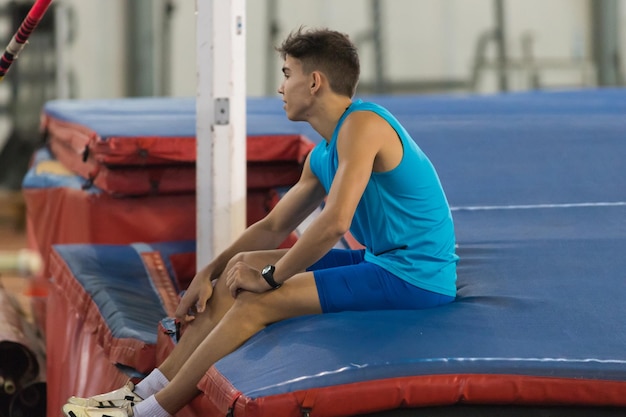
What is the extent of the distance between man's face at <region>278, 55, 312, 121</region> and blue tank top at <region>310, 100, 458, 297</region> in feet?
0.33

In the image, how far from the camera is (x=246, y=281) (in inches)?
97.6

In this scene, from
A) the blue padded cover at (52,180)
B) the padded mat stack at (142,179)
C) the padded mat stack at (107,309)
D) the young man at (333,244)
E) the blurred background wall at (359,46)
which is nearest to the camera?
the young man at (333,244)

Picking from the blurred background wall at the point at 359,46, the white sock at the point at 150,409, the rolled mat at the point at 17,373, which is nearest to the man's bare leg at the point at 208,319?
the white sock at the point at 150,409

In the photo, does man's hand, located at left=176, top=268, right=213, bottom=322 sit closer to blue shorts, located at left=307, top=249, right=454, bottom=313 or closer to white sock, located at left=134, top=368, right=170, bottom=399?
white sock, located at left=134, top=368, right=170, bottom=399

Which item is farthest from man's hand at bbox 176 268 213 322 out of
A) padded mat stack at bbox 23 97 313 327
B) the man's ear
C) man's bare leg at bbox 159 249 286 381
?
padded mat stack at bbox 23 97 313 327

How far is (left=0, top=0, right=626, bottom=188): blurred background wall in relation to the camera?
869 centimetres

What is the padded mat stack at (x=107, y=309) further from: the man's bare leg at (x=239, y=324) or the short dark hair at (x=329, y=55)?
the short dark hair at (x=329, y=55)

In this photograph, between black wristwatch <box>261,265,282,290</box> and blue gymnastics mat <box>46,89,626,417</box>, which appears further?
black wristwatch <box>261,265,282,290</box>

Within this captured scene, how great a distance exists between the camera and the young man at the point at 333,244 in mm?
2434

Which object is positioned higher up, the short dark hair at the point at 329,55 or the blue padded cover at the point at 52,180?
the short dark hair at the point at 329,55

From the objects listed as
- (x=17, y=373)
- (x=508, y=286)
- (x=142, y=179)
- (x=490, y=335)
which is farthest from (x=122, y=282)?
(x=490, y=335)

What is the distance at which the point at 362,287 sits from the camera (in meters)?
2.51

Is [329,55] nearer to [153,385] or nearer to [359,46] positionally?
[153,385]

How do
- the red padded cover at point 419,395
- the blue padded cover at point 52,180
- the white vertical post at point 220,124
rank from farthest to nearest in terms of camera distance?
the blue padded cover at point 52,180
the white vertical post at point 220,124
the red padded cover at point 419,395
